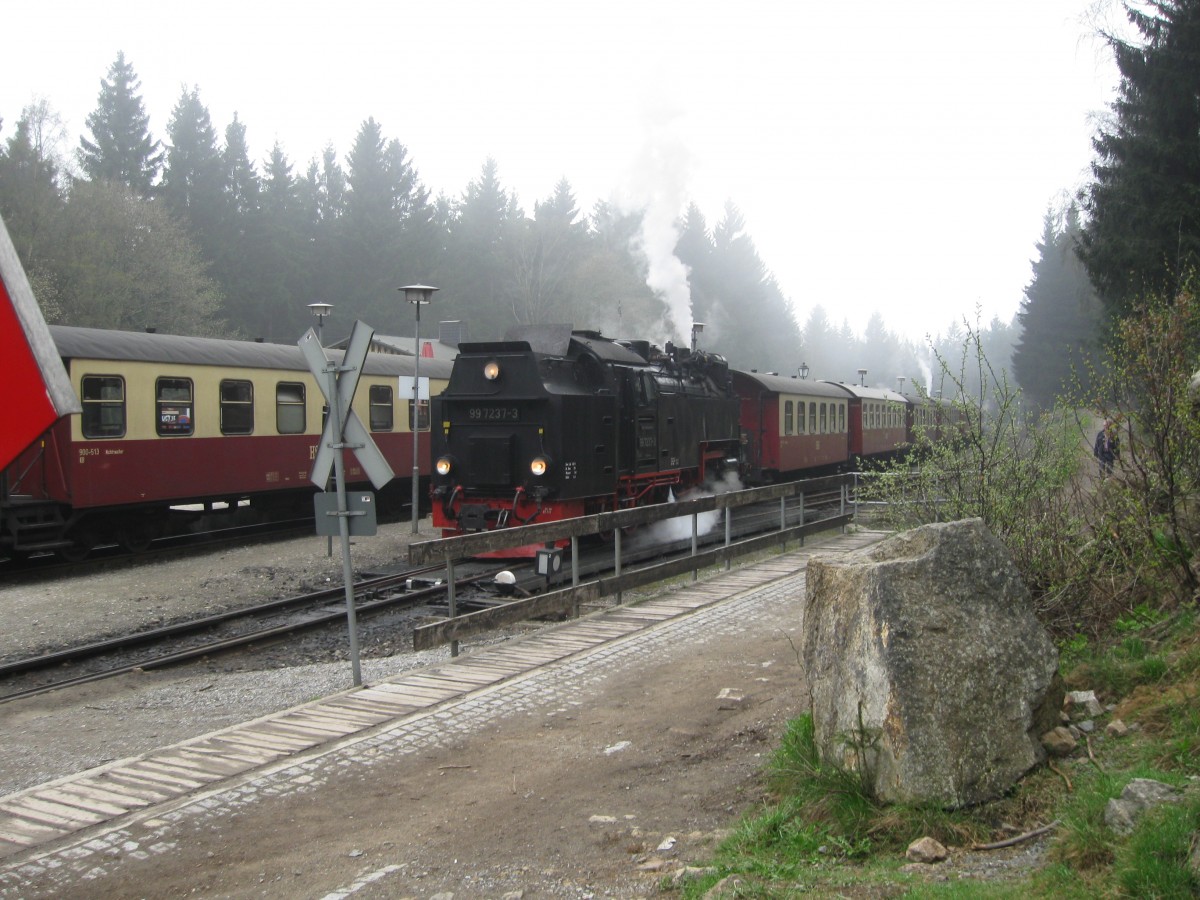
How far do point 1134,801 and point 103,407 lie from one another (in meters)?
14.0

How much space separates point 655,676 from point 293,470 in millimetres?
11558

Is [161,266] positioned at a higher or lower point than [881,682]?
higher

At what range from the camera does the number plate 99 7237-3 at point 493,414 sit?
41.3ft

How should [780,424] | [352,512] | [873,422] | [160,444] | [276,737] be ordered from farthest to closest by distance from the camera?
1. [873,422]
2. [780,424]
3. [160,444]
4. [352,512]
5. [276,737]

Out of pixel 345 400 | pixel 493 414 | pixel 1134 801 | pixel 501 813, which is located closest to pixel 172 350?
pixel 493 414

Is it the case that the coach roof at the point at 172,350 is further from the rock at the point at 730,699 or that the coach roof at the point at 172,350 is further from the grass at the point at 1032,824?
the grass at the point at 1032,824

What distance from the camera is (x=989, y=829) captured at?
3.89 metres

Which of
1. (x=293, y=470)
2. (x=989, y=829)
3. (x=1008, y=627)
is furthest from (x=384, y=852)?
(x=293, y=470)

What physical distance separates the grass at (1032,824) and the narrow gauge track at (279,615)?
6.22 meters

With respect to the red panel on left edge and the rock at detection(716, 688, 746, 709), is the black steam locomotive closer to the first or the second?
the rock at detection(716, 688, 746, 709)

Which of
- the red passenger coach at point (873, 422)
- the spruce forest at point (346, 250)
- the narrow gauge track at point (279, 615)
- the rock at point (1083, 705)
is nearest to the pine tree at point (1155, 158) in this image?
the spruce forest at point (346, 250)

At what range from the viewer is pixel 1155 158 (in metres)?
17.6

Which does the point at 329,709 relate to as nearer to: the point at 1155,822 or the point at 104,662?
the point at 104,662

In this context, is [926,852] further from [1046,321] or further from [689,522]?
[1046,321]
